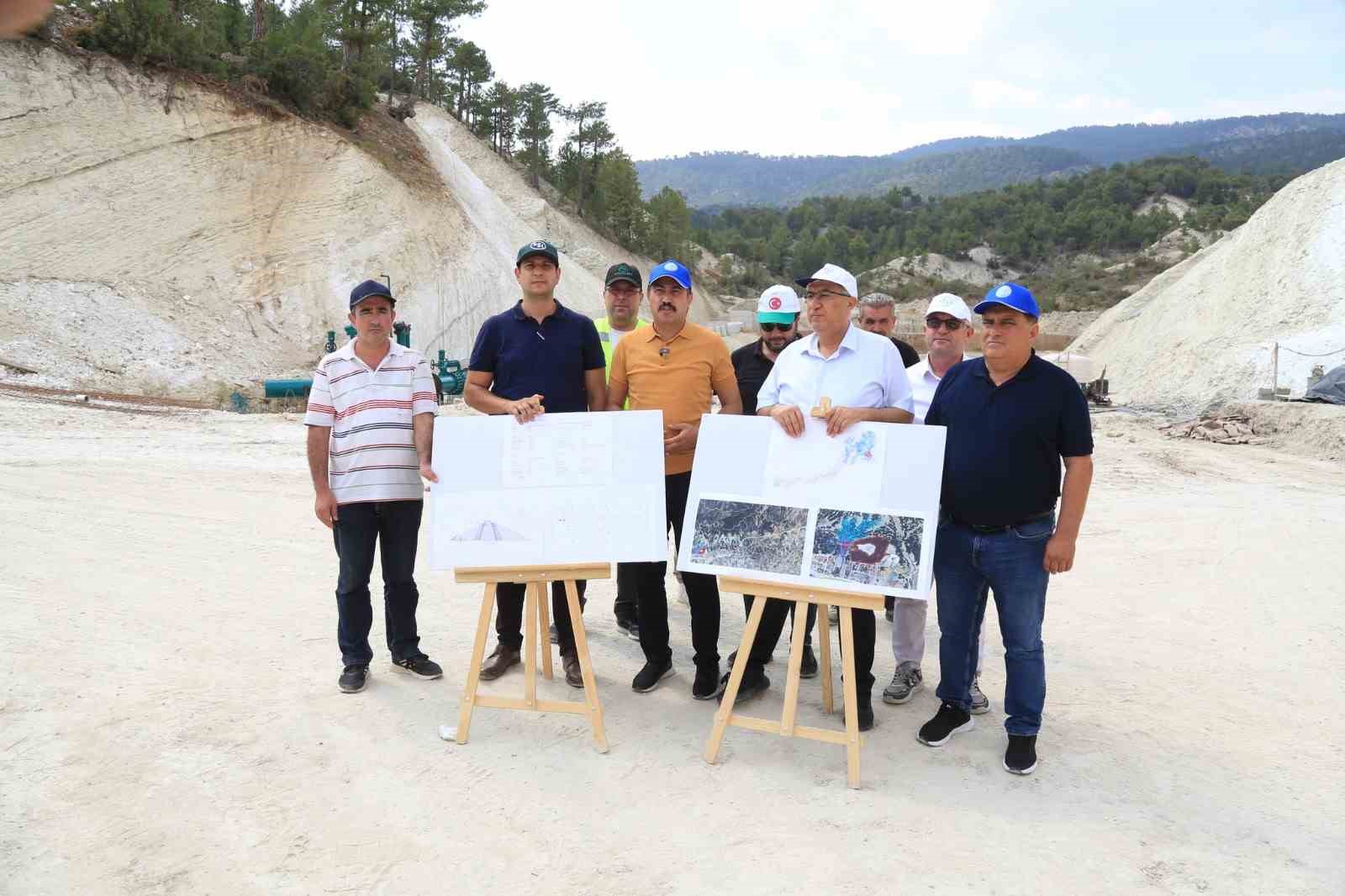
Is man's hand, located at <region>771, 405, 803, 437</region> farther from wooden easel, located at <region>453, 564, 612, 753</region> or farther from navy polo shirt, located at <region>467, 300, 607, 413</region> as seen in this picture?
navy polo shirt, located at <region>467, 300, 607, 413</region>

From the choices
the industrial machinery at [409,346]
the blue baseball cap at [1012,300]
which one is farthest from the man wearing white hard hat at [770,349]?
the industrial machinery at [409,346]

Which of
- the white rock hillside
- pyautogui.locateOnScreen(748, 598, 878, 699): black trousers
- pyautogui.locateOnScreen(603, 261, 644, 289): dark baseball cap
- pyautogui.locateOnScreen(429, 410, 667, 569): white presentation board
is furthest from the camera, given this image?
the white rock hillside

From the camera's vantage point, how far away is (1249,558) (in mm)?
8680

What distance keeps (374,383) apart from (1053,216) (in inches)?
3298

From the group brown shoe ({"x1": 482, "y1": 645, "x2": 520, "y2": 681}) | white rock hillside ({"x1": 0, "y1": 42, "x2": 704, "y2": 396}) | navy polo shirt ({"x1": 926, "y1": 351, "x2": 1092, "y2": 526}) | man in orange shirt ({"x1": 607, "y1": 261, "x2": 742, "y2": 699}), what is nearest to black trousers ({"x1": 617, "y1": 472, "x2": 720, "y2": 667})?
man in orange shirt ({"x1": 607, "y1": 261, "x2": 742, "y2": 699})

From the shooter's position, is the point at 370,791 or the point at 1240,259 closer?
the point at 370,791

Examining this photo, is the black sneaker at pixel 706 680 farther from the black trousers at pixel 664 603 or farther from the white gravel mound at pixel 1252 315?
the white gravel mound at pixel 1252 315

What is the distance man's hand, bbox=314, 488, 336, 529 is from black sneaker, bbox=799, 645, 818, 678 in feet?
9.92

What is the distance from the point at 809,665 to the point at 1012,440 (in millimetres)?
2263

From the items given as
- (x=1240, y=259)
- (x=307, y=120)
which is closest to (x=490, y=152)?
(x=307, y=120)

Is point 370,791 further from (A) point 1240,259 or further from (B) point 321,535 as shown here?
(A) point 1240,259

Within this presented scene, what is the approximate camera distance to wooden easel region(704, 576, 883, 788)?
4.30 meters

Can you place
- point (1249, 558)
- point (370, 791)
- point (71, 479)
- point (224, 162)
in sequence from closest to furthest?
point (370, 791), point (1249, 558), point (71, 479), point (224, 162)

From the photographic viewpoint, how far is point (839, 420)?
4473 mm
